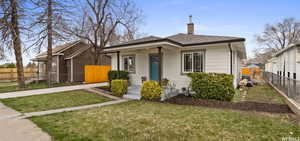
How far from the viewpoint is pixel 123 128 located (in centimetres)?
387

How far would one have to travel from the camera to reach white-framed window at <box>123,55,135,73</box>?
35.2 ft

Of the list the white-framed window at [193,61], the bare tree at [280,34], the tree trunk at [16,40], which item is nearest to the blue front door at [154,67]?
the white-framed window at [193,61]

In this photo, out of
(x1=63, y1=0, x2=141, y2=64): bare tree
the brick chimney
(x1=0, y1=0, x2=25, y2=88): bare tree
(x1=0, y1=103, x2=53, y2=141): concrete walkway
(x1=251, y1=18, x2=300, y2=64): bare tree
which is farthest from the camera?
(x1=251, y1=18, x2=300, y2=64): bare tree

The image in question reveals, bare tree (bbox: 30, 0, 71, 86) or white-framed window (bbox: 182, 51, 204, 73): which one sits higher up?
bare tree (bbox: 30, 0, 71, 86)

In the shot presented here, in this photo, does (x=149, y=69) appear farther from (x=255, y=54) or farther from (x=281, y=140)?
(x=255, y=54)

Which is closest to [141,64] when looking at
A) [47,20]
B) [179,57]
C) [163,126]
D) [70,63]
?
[179,57]

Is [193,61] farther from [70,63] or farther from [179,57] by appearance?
[70,63]

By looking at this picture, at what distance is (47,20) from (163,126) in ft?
40.2

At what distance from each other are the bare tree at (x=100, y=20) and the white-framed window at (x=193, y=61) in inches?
414

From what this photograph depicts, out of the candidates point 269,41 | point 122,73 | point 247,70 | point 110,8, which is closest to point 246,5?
point 122,73

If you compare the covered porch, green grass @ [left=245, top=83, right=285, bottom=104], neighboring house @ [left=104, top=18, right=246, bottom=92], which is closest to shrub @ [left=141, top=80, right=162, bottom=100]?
neighboring house @ [left=104, top=18, right=246, bottom=92]

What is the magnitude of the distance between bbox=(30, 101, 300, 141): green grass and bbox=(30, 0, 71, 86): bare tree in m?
9.51

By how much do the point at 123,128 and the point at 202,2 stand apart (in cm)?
1109

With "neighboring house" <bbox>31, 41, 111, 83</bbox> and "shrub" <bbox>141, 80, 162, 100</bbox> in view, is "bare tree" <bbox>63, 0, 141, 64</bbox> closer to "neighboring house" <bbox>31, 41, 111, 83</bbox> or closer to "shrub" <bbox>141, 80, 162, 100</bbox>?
"neighboring house" <bbox>31, 41, 111, 83</bbox>
